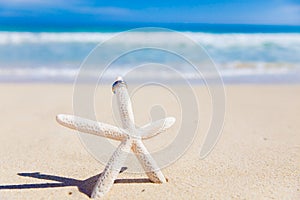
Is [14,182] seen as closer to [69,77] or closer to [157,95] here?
[157,95]

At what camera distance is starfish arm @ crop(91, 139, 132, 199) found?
7.81 feet

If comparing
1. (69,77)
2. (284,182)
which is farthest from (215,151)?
(69,77)

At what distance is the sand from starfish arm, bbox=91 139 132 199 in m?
0.07

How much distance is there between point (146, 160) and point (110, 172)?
24 centimetres

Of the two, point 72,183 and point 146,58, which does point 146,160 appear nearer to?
point 72,183

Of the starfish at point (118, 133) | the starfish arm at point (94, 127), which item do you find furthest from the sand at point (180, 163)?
the starfish arm at point (94, 127)

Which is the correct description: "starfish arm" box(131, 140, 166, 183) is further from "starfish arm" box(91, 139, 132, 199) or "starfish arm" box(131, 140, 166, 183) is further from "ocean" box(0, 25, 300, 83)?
"ocean" box(0, 25, 300, 83)

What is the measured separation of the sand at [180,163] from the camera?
8.20ft

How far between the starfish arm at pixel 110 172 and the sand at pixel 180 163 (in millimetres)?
67

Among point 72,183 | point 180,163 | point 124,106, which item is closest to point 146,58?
point 180,163

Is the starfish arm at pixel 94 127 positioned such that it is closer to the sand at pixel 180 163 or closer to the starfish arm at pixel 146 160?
the starfish arm at pixel 146 160

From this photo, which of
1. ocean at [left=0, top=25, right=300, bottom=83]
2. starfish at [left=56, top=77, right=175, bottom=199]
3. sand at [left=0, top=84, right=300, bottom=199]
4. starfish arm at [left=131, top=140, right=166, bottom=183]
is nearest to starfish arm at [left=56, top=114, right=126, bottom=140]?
starfish at [left=56, top=77, right=175, bottom=199]

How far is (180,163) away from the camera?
3031 mm

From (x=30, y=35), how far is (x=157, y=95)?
13.2 metres
